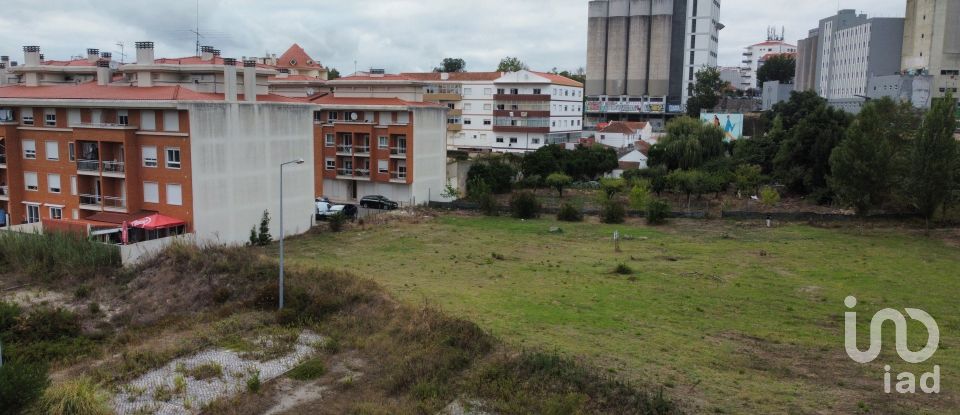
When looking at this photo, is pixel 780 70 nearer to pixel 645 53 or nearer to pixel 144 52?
pixel 645 53

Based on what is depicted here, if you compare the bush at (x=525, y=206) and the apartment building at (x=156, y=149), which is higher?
the apartment building at (x=156, y=149)

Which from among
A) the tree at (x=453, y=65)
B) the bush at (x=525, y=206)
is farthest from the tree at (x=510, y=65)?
the bush at (x=525, y=206)

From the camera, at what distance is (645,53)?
12688cm

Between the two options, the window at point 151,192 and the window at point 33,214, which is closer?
the window at point 151,192

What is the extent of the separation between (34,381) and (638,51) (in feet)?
399

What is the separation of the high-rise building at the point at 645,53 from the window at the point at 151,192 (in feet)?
329

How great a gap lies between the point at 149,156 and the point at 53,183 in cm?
770

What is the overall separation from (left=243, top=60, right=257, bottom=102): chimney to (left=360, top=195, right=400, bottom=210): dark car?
16.1 m

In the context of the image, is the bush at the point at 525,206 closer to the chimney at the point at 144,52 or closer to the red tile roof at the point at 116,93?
the red tile roof at the point at 116,93

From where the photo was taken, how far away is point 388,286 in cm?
3069

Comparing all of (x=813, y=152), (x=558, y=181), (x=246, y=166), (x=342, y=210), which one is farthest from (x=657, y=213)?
(x=246, y=166)

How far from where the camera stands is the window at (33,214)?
4450 cm

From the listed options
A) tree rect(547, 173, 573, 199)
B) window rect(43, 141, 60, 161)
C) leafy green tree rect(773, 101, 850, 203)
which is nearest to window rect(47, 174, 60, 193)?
window rect(43, 141, 60, 161)

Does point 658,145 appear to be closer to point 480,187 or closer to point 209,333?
point 480,187
